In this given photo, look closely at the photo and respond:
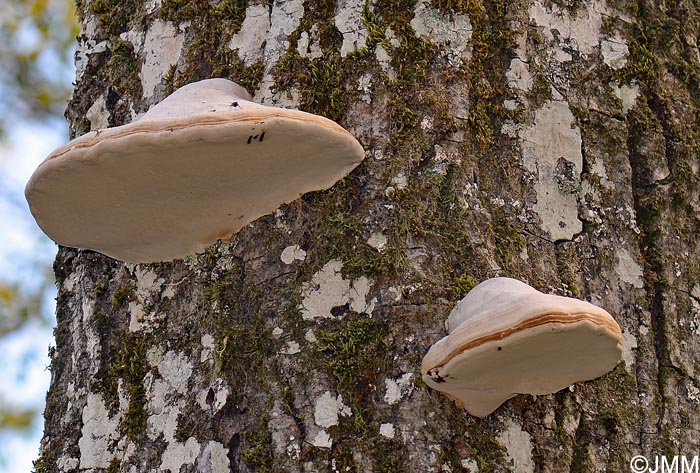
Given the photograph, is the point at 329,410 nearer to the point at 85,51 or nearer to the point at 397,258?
the point at 397,258

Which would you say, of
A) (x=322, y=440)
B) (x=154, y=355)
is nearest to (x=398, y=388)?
(x=322, y=440)

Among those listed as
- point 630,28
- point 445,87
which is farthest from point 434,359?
point 630,28

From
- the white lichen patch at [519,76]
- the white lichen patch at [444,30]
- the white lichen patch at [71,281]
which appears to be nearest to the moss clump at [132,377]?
the white lichen patch at [71,281]

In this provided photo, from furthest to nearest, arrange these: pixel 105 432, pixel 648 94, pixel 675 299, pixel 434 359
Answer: pixel 648 94, pixel 675 299, pixel 105 432, pixel 434 359

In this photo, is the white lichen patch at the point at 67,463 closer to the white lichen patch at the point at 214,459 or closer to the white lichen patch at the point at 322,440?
the white lichen patch at the point at 214,459

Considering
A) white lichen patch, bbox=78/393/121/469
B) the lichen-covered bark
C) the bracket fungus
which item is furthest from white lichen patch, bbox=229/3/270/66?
white lichen patch, bbox=78/393/121/469

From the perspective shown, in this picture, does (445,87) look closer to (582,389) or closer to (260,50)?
(260,50)
